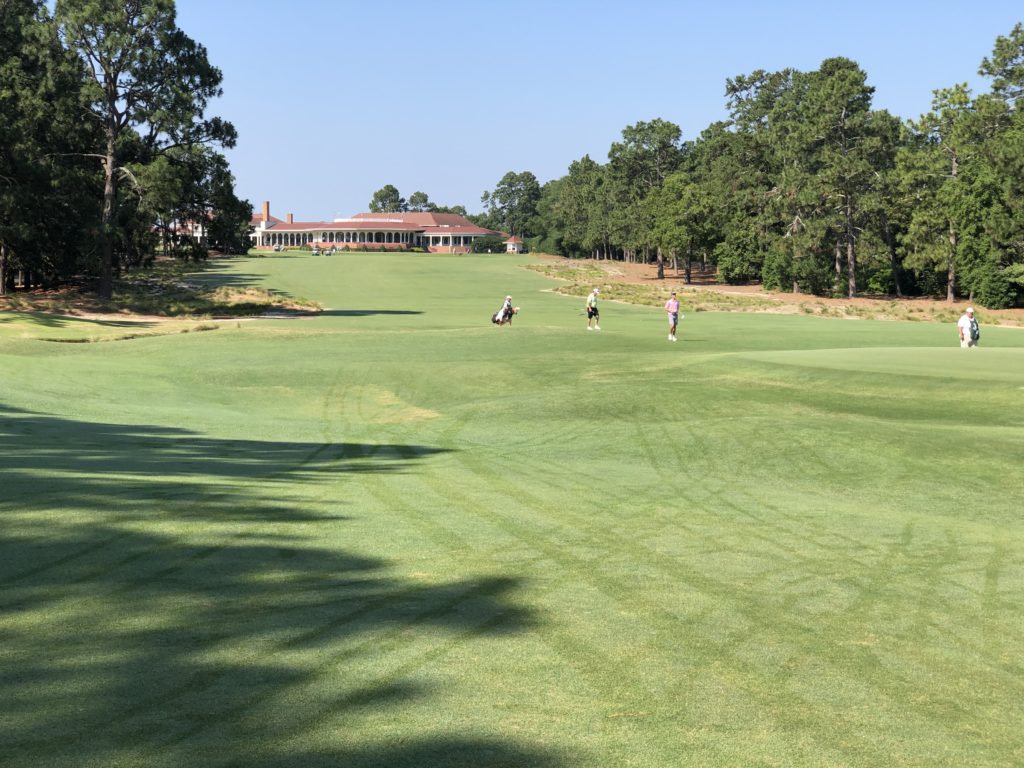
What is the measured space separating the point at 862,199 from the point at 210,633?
82007mm

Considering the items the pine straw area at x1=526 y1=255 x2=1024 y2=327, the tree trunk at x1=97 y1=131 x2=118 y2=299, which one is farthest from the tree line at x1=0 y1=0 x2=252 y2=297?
the pine straw area at x1=526 y1=255 x2=1024 y2=327

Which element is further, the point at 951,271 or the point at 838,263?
the point at 838,263

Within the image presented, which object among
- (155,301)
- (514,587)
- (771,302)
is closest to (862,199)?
(771,302)

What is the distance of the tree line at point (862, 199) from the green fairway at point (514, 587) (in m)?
60.1

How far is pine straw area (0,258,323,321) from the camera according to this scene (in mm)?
56344

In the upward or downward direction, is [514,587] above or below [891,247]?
below

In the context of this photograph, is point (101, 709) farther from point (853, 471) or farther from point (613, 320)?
point (613, 320)

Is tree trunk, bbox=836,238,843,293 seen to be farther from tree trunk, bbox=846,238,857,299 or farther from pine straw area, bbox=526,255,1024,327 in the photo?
pine straw area, bbox=526,255,1024,327

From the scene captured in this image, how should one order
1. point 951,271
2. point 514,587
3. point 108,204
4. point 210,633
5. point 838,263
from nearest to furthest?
point 210,633
point 514,587
point 108,204
point 951,271
point 838,263

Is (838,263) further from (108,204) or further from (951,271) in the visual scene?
(108,204)

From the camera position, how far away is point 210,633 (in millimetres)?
6059

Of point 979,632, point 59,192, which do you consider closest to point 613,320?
point 59,192

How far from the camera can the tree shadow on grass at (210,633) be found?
4676 mm

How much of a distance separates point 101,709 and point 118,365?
2622 cm
